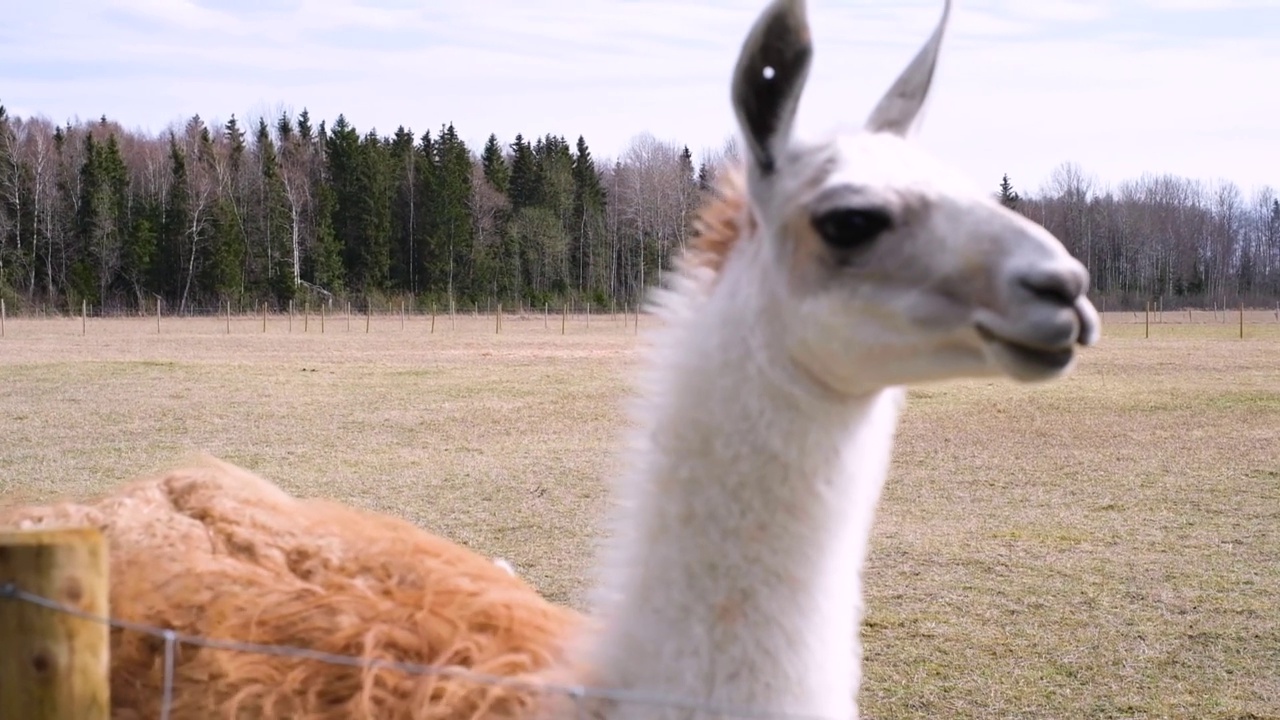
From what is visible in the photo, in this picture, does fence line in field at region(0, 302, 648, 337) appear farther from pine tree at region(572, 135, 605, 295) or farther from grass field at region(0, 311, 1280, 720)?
grass field at region(0, 311, 1280, 720)

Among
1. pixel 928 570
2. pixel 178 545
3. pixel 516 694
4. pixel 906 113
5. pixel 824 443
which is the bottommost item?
pixel 928 570

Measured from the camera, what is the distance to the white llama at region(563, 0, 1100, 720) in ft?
6.54

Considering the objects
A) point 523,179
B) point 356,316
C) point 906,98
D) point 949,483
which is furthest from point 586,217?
point 906,98

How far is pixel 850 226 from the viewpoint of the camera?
2031 millimetres

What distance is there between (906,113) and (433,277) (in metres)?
59.6

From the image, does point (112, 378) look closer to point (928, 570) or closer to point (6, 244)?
point (928, 570)

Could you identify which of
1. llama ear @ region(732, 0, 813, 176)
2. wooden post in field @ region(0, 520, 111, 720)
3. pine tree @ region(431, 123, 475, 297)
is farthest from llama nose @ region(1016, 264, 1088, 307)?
pine tree @ region(431, 123, 475, 297)

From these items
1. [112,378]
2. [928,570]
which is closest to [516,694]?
[928,570]

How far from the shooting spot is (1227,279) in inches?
3226

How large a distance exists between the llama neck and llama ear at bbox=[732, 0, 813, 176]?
30cm

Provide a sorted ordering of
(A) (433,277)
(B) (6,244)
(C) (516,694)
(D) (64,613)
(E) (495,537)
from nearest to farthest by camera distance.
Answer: (D) (64,613) → (C) (516,694) → (E) (495,537) → (B) (6,244) → (A) (433,277)

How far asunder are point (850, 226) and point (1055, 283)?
363mm

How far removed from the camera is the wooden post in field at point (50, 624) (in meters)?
1.84

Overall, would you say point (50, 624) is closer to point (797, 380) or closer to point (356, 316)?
point (797, 380)
